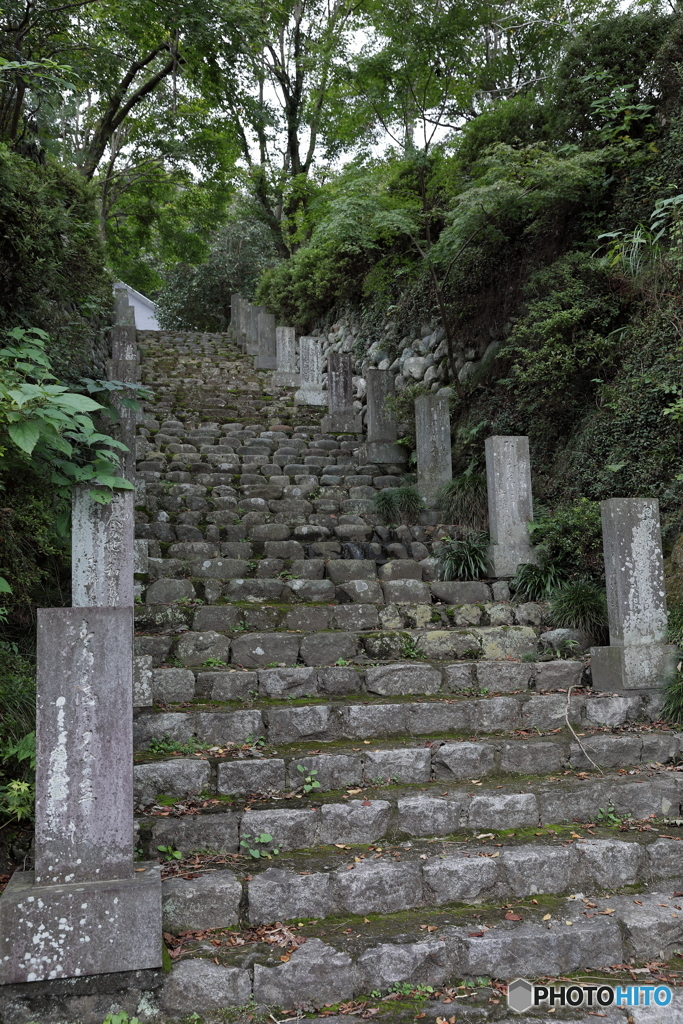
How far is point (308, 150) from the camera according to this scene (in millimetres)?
18234

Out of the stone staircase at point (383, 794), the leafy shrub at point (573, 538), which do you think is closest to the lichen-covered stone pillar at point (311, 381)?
the stone staircase at point (383, 794)

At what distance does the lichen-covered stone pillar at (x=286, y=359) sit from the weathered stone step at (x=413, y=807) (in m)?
8.63

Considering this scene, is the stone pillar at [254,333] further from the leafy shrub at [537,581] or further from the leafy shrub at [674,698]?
the leafy shrub at [674,698]

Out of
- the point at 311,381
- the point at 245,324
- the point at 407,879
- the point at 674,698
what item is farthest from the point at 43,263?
the point at 245,324

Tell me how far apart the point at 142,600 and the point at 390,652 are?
1838mm

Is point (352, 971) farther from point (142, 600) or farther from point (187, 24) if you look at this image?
point (187, 24)

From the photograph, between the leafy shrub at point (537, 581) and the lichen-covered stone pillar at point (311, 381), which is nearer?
the leafy shrub at point (537, 581)

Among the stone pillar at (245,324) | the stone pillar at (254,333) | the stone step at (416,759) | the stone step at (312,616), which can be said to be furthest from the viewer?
the stone pillar at (245,324)

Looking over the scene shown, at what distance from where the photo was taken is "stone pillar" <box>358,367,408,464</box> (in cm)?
892

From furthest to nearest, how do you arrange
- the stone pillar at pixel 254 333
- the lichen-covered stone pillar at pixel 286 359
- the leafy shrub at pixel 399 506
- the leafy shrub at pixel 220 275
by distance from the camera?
the leafy shrub at pixel 220 275 → the stone pillar at pixel 254 333 → the lichen-covered stone pillar at pixel 286 359 → the leafy shrub at pixel 399 506

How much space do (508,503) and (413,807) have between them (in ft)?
10.5

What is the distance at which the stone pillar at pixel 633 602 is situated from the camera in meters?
4.70

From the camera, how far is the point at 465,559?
6262mm

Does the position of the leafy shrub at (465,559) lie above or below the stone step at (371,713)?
above
